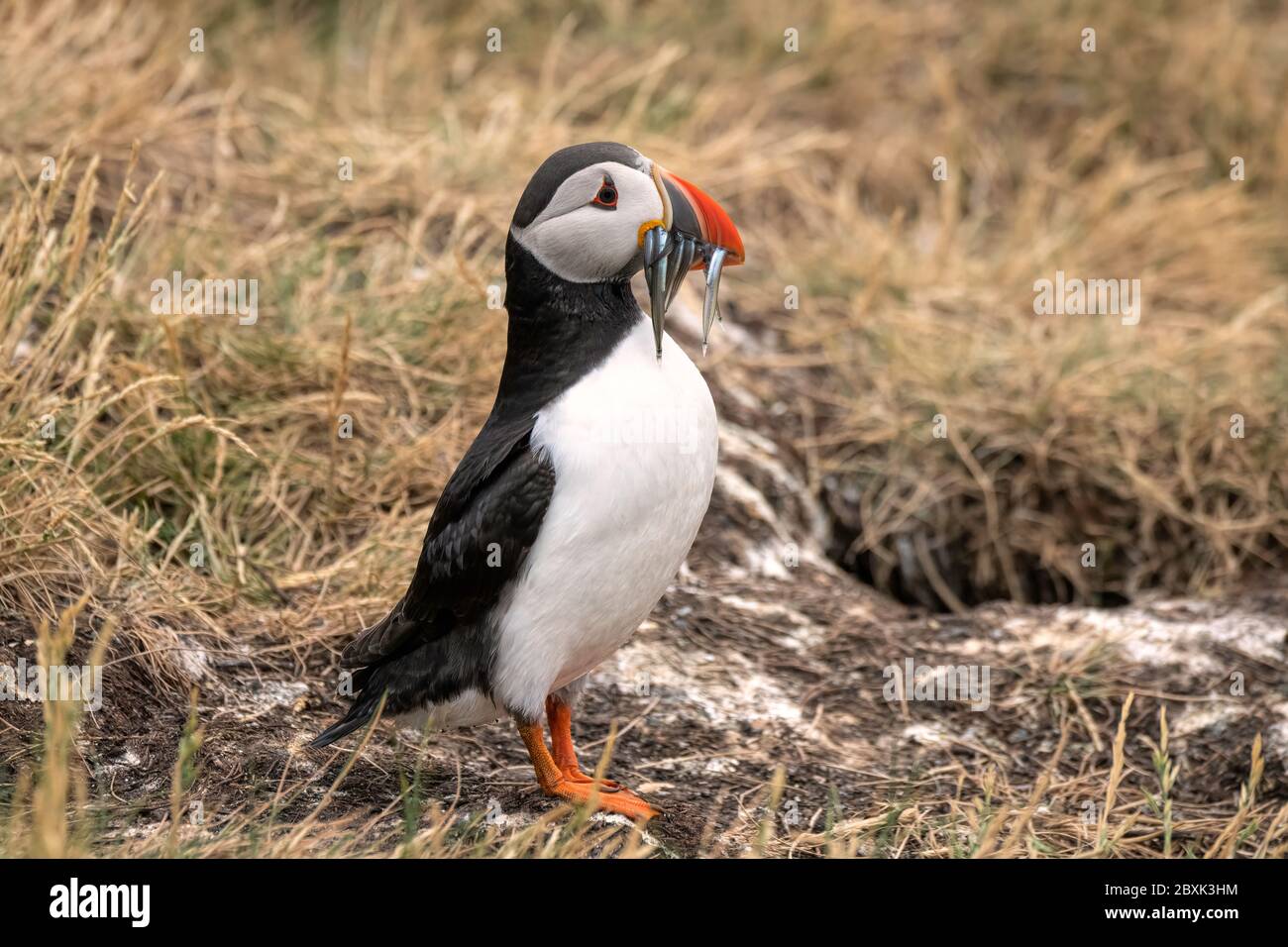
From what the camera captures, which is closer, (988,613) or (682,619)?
(682,619)

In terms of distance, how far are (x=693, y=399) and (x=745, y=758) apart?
41.5 inches

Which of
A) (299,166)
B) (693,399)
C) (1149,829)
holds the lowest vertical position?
(1149,829)

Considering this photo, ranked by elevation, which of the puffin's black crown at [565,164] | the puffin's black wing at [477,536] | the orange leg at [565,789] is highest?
the puffin's black crown at [565,164]

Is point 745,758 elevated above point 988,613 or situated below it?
below

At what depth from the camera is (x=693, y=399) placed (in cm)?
304

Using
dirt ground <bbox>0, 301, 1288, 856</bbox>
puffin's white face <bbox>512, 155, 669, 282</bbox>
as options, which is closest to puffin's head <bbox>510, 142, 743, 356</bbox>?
puffin's white face <bbox>512, 155, 669, 282</bbox>

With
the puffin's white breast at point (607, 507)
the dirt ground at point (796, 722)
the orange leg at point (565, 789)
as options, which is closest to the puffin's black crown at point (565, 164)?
the puffin's white breast at point (607, 507)

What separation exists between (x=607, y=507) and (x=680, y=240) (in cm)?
55

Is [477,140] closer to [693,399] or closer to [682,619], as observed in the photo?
[682,619]

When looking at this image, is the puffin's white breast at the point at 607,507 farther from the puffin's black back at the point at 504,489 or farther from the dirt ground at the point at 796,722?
the dirt ground at the point at 796,722

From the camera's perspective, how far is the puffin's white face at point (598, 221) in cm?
291

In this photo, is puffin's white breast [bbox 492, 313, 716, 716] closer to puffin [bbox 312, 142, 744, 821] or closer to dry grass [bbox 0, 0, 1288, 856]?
puffin [bbox 312, 142, 744, 821]
